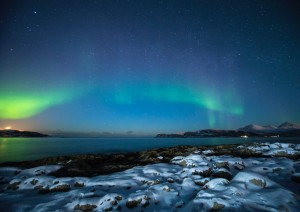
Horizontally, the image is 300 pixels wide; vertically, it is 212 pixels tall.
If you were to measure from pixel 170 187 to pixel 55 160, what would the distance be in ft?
A: 61.9

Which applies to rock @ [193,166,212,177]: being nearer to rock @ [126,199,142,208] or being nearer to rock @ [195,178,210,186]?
rock @ [195,178,210,186]

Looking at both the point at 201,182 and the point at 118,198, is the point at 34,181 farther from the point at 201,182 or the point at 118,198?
the point at 201,182

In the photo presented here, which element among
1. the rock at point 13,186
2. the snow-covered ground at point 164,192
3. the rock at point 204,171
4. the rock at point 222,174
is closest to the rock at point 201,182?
the snow-covered ground at point 164,192

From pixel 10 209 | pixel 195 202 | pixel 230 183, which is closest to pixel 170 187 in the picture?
pixel 195 202

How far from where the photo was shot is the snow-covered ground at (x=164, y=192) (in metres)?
9.50

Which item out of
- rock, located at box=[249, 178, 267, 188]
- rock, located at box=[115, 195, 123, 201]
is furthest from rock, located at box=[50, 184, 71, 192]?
rock, located at box=[249, 178, 267, 188]

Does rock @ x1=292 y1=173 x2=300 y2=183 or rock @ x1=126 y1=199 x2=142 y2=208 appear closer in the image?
rock @ x1=126 y1=199 x2=142 y2=208

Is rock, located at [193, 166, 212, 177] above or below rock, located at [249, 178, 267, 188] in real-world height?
below

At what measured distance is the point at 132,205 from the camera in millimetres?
10172

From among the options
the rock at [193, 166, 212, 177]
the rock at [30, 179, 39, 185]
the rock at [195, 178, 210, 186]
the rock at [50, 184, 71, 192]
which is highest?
the rock at [193, 166, 212, 177]

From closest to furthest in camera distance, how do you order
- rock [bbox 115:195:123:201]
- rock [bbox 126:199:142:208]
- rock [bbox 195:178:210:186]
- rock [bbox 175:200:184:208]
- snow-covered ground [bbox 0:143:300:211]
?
snow-covered ground [bbox 0:143:300:211] < rock [bbox 175:200:184:208] < rock [bbox 126:199:142:208] < rock [bbox 115:195:123:201] < rock [bbox 195:178:210:186]

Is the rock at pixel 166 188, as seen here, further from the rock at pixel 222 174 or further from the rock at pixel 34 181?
the rock at pixel 34 181

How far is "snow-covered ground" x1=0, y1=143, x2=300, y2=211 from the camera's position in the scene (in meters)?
9.50

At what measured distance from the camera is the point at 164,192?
456 inches
